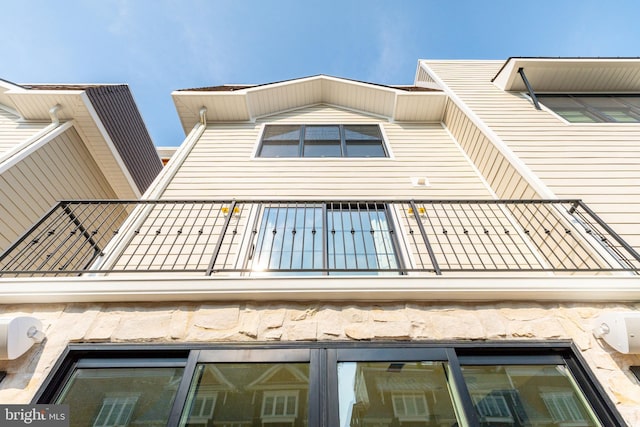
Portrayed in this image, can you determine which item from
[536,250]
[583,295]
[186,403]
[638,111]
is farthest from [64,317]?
[638,111]

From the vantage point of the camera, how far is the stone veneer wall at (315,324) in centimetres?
228

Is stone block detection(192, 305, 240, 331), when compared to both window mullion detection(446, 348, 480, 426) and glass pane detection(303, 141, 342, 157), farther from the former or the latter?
glass pane detection(303, 141, 342, 157)

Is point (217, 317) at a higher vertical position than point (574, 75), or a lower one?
lower

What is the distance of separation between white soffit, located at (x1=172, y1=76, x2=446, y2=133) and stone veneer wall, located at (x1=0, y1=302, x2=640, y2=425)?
5.10 metres

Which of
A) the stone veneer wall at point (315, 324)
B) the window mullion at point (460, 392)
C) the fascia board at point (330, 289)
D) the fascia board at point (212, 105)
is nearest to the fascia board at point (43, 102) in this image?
the fascia board at point (212, 105)

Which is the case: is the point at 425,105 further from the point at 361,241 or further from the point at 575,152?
the point at 361,241

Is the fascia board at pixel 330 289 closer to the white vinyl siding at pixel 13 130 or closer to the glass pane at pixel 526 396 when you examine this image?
the glass pane at pixel 526 396

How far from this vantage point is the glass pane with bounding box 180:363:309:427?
202 centimetres

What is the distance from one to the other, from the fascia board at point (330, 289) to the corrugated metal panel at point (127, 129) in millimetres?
5290

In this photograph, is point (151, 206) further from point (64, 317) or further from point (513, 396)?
point (513, 396)

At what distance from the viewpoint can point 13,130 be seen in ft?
19.2

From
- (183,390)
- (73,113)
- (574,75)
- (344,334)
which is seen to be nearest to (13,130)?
(73,113)

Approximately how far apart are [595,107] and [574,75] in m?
0.87

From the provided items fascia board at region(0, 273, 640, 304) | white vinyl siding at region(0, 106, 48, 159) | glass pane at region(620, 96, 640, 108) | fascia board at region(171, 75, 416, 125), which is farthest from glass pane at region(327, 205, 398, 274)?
glass pane at region(620, 96, 640, 108)
